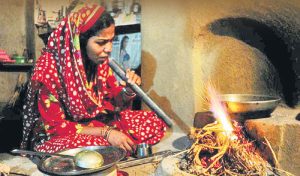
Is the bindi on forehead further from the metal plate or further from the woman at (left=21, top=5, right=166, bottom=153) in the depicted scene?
the metal plate

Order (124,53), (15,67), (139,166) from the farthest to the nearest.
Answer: (15,67), (124,53), (139,166)

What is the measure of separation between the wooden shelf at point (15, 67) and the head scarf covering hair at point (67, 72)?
8.13 feet

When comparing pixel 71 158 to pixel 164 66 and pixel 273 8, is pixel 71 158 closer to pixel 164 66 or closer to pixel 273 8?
pixel 164 66

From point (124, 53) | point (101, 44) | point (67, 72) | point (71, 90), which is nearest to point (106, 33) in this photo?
point (101, 44)

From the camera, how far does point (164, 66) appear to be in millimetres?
4035

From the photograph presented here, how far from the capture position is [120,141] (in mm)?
3080

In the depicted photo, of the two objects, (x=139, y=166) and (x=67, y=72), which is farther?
(x=67, y=72)

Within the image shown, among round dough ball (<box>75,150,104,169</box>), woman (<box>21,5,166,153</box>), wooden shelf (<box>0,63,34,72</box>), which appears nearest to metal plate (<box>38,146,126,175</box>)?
round dough ball (<box>75,150,104,169</box>)

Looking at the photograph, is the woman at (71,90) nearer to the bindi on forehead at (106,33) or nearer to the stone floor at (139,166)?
the bindi on forehead at (106,33)

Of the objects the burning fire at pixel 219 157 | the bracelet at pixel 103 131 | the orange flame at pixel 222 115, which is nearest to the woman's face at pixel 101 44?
the bracelet at pixel 103 131

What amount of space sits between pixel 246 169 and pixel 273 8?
195 centimetres

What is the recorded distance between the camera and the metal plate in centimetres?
213

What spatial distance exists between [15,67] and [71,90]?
296 cm

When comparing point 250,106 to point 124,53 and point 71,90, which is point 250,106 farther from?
point 124,53
